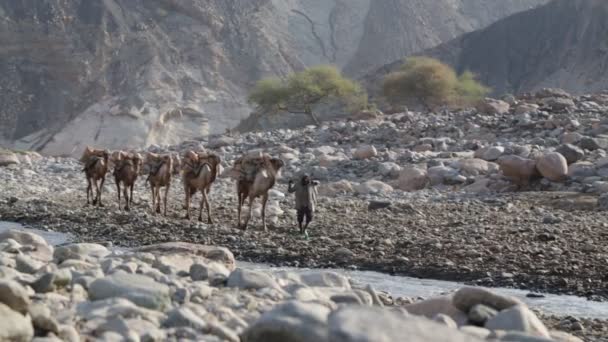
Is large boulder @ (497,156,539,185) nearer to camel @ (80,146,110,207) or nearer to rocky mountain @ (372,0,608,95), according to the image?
camel @ (80,146,110,207)

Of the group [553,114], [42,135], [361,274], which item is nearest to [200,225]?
[361,274]

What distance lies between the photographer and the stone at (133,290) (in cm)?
660

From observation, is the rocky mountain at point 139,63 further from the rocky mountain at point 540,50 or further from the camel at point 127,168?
the camel at point 127,168

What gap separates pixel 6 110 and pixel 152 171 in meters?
55.5

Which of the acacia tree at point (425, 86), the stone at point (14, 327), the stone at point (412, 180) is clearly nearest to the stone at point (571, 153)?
the stone at point (412, 180)

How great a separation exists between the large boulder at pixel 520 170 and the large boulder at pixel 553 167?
0.16 metres

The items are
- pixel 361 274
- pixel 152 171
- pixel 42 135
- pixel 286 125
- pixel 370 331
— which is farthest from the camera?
pixel 42 135

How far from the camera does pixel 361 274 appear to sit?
1209 centimetres

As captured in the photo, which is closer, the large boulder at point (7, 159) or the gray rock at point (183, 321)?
the gray rock at point (183, 321)

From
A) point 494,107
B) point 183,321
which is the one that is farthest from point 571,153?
point 183,321

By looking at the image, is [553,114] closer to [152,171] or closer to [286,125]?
[152,171]

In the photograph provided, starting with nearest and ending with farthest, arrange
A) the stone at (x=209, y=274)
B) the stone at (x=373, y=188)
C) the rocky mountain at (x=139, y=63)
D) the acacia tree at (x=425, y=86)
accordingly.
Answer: the stone at (x=209, y=274) < the stone at (x=373, y=188) < the acacia tree at (x=425, y=86) < the rocky mountain at (x=139, y=63)

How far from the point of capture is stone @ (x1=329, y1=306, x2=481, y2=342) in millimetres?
4406

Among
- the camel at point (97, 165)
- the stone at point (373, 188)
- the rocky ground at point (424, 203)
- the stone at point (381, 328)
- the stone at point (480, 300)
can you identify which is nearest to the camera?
the stone at point (381, 328)
